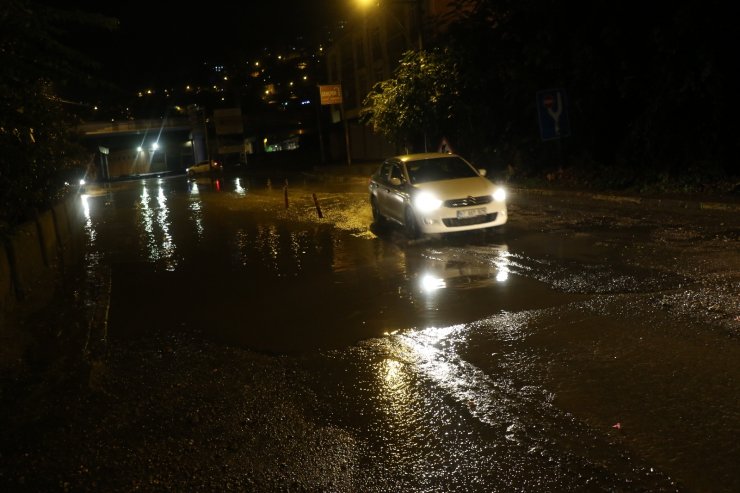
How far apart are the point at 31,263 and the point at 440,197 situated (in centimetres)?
657

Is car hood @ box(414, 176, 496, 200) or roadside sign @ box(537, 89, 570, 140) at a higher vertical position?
roadside sign @ box(537, 89, 570, 140)

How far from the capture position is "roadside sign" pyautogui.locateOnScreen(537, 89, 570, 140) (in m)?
19.1

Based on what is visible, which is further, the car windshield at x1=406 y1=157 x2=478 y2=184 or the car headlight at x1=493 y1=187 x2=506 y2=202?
the car windshield at x1=406 y1=157 x2=478 y2=184

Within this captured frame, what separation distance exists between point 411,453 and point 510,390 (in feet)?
3.88

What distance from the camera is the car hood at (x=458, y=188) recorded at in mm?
11945

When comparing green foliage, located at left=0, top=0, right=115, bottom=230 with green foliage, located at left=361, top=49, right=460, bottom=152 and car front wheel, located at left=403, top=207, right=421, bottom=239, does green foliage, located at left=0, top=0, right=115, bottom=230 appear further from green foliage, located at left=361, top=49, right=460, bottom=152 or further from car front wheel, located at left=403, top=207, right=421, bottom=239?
green foliage, located at left=361, top=49, right=460, bottom=152

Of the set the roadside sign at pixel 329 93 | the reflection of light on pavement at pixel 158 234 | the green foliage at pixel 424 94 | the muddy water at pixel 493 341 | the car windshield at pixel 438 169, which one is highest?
the roadside sign at pixel 329 93

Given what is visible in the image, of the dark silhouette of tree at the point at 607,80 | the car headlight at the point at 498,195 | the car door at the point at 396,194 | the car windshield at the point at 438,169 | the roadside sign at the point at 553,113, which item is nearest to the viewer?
the car headlight at the point at 498,195

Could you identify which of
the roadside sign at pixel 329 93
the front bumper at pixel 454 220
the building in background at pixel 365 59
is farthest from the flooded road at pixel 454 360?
the roadside sign at pixel 329 93

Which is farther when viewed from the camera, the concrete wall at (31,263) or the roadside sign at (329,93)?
the roadside sign at (329,93)

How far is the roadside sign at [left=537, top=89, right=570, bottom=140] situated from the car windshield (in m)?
6.55

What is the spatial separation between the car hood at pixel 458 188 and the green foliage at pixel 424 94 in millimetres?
12461

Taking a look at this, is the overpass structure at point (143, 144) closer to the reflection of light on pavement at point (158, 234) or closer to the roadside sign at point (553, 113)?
the reflection of light on pavement at point (158, 234)

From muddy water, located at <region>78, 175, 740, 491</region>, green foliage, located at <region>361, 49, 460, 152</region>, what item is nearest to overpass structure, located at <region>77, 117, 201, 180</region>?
green foliage, located at <region>361, 49, 460, 152</region>
